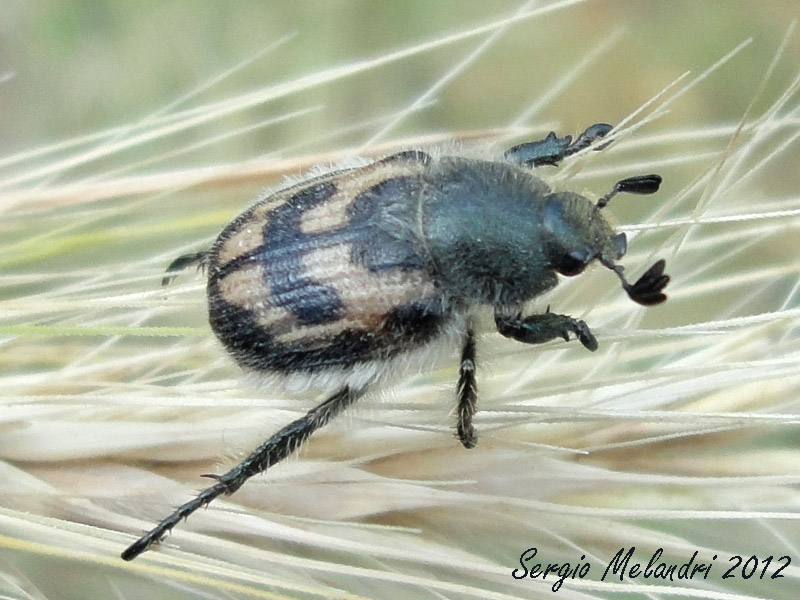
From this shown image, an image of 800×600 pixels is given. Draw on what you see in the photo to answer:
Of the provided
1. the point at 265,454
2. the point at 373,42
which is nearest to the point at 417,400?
the point at 265,454

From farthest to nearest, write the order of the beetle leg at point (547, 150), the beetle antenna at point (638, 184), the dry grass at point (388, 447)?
the beetle leg at point (547, 150)
the beetle antenna at point (638, 184)
the dry grass at point (388, 447)

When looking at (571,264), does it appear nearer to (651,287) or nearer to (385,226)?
(651,287)

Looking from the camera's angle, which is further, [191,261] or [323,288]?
[191,261]

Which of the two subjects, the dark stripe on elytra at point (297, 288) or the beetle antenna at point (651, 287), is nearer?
the beetle antenna at point (651, 287)

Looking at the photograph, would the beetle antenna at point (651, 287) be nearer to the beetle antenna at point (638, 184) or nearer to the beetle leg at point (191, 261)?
the beetle antenna at point (638, 184)

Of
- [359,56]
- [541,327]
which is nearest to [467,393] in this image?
[541,327]

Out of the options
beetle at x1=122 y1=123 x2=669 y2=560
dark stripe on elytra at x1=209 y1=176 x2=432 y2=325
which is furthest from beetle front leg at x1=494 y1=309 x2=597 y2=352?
dark stripe on elytra at x1=209 y1=176 x2=432 y2=325

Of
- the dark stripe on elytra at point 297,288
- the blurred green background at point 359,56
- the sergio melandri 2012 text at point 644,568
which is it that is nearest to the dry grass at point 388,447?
the sergio melandri 2012 text at point 644,568

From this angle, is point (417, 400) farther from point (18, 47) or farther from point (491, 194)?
point (18, 47)
